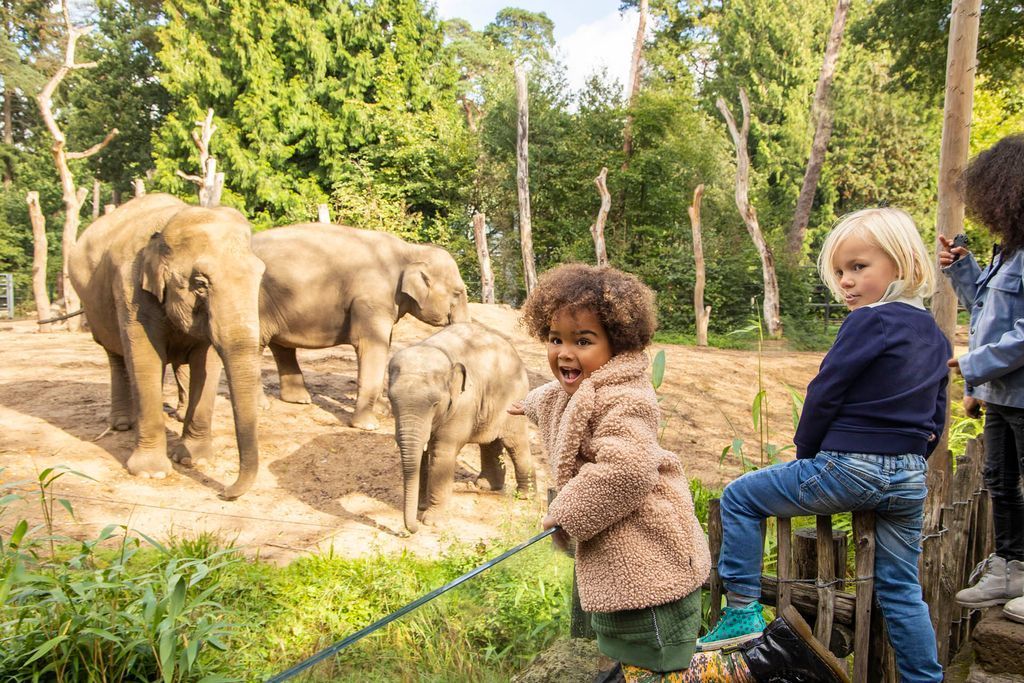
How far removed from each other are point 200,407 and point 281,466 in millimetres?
870

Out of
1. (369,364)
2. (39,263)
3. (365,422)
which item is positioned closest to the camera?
(365,422)

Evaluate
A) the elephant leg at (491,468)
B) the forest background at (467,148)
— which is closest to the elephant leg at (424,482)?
the elephant leg at (491,468)

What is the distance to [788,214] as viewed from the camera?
27.6m

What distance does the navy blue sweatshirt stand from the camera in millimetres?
2039

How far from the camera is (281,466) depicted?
6.74m

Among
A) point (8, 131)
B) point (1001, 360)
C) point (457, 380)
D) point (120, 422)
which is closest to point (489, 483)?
point (457, 380)

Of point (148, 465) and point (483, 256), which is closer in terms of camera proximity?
point (148, 465)

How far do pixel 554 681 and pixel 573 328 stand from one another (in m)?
1.15

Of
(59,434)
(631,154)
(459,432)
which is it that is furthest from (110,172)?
(459,432)

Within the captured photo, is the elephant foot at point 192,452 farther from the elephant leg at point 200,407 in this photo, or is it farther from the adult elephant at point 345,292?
the adult elephant at point 345,292

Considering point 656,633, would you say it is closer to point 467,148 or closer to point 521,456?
point 521,456

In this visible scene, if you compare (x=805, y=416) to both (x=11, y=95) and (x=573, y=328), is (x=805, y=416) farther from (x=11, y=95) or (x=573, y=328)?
(x=11, y=95)

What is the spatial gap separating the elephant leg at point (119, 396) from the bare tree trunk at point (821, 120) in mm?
16680

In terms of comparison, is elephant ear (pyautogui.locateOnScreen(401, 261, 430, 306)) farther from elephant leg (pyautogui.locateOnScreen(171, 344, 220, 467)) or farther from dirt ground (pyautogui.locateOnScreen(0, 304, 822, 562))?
elephant leg (pyautogui.locateOnScreen(171, 344, 220, 467))
